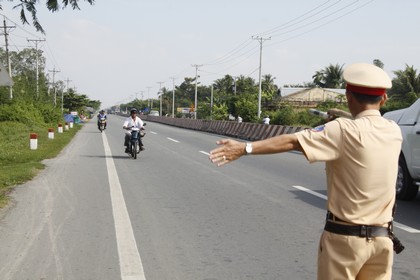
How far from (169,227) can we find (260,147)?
434cm

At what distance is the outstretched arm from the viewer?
2.48m

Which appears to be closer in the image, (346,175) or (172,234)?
(346,175)

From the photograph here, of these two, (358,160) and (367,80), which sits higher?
(367,80)

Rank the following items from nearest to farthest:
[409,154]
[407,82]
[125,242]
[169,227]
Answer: [125,242] < [169,227] < [409,154] < [407,82]

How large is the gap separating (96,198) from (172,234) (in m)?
2.93

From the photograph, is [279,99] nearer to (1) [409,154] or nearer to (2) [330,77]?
(2) [330,77]

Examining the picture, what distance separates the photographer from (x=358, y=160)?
2.45 meters

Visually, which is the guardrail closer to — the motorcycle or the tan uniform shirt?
the motorcycle

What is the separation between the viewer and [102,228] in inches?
258

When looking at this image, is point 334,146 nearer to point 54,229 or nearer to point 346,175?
point 346,175

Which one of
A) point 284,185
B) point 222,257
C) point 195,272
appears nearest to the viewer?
point 195,272

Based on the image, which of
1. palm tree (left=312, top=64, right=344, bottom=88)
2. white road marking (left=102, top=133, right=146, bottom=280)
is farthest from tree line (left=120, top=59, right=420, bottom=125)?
white road marking (left=102, top=133, right=146, bottom=280)

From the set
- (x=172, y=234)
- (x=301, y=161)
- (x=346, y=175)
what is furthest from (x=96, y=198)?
(x=301, y=161)

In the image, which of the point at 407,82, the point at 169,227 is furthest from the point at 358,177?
the point at 407,82
